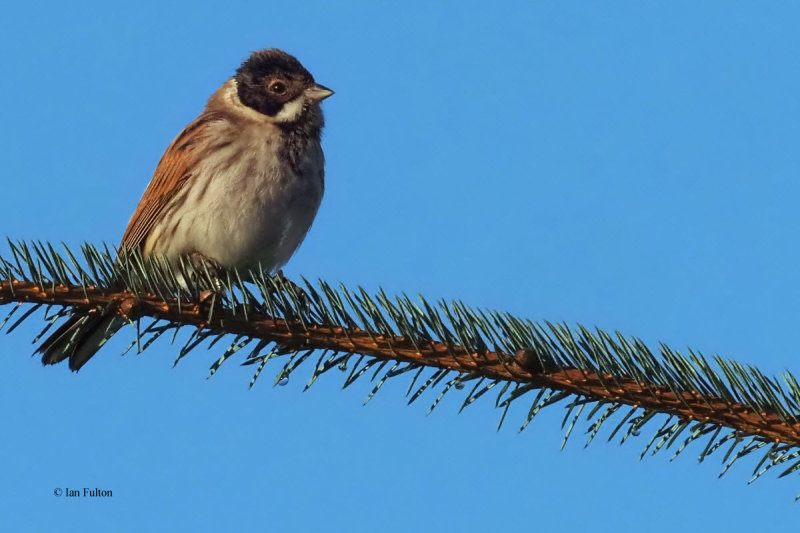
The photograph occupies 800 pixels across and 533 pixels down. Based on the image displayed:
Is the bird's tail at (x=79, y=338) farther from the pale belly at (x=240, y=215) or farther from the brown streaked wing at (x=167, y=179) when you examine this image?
the brown streaked wing at (x=167, y=179)

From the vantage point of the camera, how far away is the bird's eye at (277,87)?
6.85 m

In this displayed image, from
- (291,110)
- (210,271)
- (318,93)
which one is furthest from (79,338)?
(318,93)

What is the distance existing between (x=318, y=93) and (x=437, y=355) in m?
3.60

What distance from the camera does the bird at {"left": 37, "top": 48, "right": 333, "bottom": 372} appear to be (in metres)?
6.05

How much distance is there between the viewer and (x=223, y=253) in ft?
20.0

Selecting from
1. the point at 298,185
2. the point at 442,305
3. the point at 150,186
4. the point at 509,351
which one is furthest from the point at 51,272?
the point at 150,186

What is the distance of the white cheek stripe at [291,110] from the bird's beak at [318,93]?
55mm

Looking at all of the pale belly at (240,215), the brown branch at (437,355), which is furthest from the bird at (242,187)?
the brown branch at (437,355)

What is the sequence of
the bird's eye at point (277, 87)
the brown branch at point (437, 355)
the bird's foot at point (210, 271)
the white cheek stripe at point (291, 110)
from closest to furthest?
1. the brown branch at point (437, 355)
2. the bird's foot at point (210, 271)
3. the white cheek stripe at point (291, 110)
4. the bird's eye at point (277, 87)

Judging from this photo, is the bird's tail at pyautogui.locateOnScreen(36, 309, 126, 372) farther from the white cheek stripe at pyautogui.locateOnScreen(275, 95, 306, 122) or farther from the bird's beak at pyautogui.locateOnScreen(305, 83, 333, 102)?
the bird's beak at pyautogui.locateOnScreen(305, 83, 333, 102)

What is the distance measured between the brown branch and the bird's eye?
3.33m

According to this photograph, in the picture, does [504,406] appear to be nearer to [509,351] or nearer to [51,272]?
[509,351]

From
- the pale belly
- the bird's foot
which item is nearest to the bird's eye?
the pale belly

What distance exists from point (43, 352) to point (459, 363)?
2.28 m
